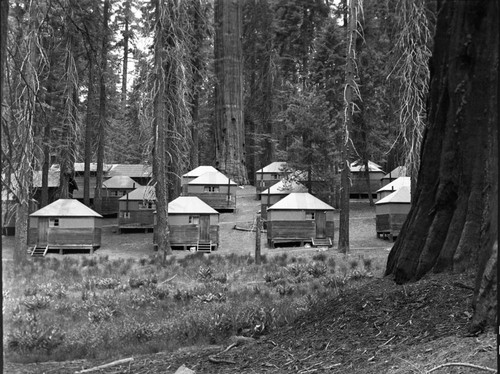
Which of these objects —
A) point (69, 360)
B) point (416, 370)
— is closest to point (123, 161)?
point (69, 360)

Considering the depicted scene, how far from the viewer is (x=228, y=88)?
1467 inches

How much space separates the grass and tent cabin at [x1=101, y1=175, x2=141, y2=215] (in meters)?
17.1

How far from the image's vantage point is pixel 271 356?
16.3ft

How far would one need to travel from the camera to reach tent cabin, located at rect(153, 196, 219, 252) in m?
26.3

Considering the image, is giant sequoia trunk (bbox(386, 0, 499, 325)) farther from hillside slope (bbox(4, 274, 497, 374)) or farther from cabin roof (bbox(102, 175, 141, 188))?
cabin roof (bbox(102, 175, 141, 188))

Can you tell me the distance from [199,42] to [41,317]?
2564 cm

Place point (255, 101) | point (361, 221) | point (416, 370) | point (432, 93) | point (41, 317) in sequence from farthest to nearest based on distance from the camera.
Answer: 1. point (255, 101)
2. point (361, 221)
3. point (41, 317)
4. point (432, 93)
5. point (416, 370)

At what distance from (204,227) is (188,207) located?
4.26 ft

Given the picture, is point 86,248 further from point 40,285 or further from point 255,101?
point 255,101

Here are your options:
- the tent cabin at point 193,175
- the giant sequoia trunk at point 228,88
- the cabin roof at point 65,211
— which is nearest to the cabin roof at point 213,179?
the tent cabin at point 193,175

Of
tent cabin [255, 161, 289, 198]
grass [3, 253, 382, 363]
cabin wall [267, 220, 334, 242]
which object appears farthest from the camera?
tent cabin [255, 161, 289, 198]

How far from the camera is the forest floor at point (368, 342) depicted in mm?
4008

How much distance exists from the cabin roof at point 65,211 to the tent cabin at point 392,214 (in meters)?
13.2

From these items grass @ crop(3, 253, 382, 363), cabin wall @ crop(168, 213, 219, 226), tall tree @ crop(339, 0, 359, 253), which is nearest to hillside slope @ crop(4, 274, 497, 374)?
grass @ crop(3, 253, 382, 363)
